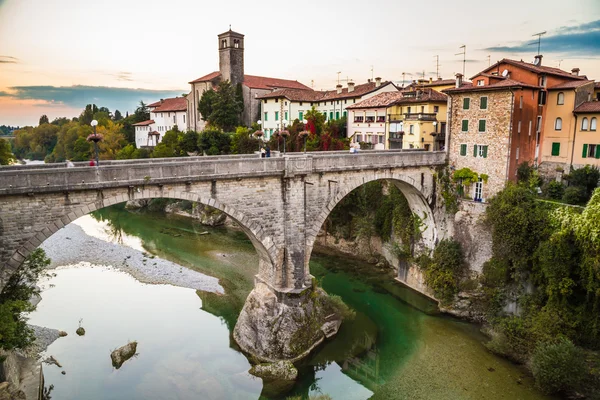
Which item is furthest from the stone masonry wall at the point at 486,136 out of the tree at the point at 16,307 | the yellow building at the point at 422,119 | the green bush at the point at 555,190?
the tree at the point at 16,307

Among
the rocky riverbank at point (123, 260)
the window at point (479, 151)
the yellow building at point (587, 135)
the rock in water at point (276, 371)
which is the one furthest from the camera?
the rocky riverbank at point (123, 260)

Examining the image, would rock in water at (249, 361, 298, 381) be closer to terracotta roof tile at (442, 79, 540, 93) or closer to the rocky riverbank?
the rocky riverbank

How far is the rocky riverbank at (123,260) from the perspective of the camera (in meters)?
28.7

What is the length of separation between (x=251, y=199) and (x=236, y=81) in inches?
1763

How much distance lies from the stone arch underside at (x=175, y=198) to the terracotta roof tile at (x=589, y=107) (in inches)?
800

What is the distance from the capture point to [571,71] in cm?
3173

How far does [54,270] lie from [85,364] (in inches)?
562

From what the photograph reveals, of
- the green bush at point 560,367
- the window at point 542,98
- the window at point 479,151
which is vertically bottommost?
the green bush at point 560,367

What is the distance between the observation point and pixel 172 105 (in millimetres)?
69500

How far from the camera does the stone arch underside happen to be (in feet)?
46.6

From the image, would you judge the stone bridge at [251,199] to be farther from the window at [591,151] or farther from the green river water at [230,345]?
the window at [591,151]

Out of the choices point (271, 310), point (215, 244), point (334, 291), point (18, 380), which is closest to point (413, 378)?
point (271, 310)

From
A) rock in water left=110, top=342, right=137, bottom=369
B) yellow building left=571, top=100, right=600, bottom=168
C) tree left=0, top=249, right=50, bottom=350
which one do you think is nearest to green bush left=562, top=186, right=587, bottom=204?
yellow building left=571, top=100, right=600, bottom=168

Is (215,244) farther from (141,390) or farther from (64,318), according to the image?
(141,390)
